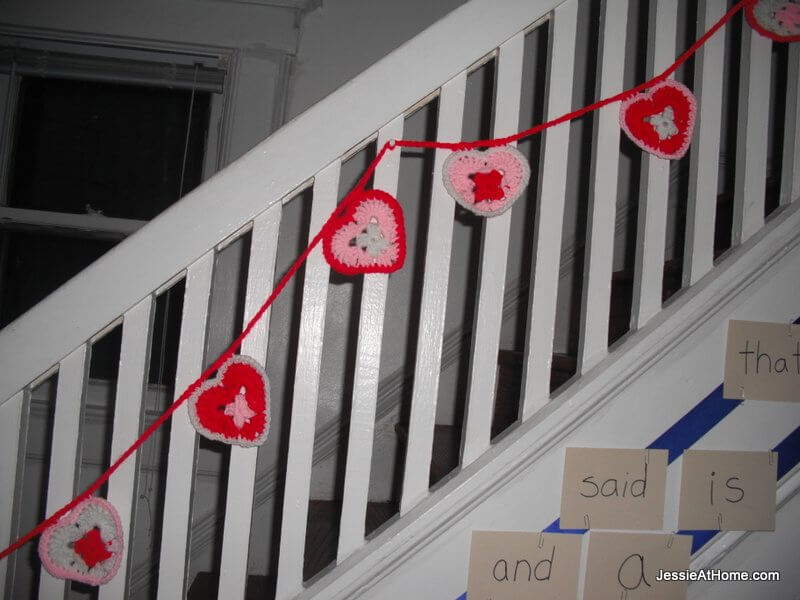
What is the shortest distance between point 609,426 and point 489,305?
9.1 inches

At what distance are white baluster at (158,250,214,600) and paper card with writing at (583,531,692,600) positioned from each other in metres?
0.53

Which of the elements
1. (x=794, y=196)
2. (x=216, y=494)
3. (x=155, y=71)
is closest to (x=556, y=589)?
(x=794, y=196)

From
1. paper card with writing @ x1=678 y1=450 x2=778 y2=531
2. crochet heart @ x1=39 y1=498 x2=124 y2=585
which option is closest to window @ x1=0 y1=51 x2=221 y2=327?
crochet heart @ x1=39 y1=498 x2=124 y2=585

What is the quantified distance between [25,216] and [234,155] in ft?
2.04

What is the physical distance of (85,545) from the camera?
0.63 m

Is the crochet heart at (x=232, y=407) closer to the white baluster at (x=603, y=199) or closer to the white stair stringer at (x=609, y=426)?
the white stair stringer at (x=609, y=426)

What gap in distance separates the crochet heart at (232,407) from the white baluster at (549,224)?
13.4 inches

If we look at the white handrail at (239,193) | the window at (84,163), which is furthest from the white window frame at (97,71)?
the white handrail at (239,193)

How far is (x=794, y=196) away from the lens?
2.52 ft

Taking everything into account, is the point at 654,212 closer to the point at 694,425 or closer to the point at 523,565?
the point at 694,425

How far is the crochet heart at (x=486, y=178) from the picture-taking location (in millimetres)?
656

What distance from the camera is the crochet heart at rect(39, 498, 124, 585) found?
636 mm

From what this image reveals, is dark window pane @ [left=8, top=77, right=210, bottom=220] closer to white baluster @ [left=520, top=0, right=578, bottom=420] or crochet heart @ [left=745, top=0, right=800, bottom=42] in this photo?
white baluster @ [left=520, top=0, right=578, bottom=420]

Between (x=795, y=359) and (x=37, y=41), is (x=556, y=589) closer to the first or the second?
(x=795, y=359)
